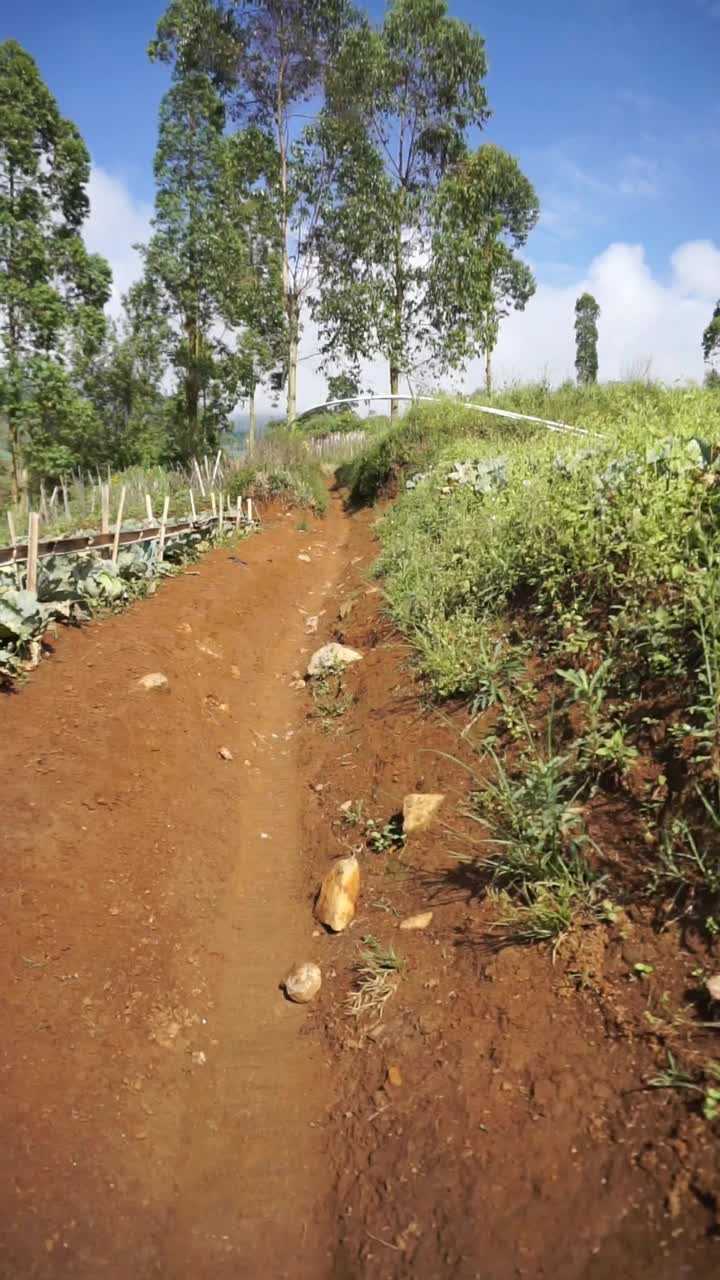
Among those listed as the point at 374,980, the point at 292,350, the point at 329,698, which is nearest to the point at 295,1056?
the point at 374,980

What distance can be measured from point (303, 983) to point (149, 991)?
2.16 ft

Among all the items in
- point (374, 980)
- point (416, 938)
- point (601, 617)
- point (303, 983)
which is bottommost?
point (303, 983)

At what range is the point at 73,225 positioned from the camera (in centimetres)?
1809

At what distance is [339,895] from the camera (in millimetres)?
3227

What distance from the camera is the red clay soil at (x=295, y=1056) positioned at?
5.81 ft

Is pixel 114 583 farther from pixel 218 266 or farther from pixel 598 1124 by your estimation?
pixel 218 266

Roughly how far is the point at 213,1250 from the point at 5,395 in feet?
63.5

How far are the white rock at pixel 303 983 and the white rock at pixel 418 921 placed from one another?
44 cm

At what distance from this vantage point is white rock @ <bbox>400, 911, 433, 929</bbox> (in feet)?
9.47

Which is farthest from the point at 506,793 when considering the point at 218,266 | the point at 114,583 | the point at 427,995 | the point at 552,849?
the point at 218,266

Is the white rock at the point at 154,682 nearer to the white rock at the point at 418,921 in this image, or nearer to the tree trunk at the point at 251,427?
the white rock at the point at 418,921

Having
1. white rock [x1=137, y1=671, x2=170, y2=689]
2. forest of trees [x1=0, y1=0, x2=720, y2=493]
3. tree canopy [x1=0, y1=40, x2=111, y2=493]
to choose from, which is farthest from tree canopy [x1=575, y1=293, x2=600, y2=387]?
white rock [x1=137, y1=671, x2=170, y2=689]

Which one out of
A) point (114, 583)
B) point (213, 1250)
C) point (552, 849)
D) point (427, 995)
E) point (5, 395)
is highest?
point (5, 395)

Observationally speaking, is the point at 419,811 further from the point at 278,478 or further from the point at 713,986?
the point at 278,478
